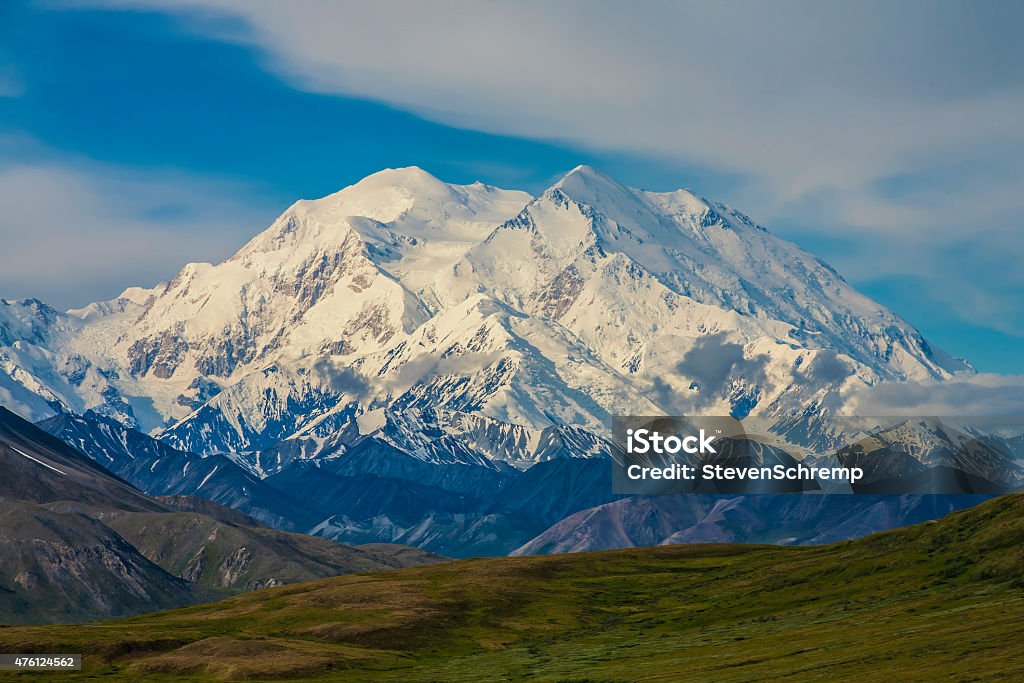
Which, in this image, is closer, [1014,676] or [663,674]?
[1014,676]

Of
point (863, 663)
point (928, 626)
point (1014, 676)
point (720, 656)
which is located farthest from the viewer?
point (720, 656)

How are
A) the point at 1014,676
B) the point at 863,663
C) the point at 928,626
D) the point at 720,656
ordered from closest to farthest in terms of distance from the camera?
the point at 1014,676 < the point at 863,663 < the point at 928,626 < the point at 720,656

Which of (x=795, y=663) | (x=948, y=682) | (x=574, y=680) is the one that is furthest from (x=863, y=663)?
(x=574, y=680)

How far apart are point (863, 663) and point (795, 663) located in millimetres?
11753

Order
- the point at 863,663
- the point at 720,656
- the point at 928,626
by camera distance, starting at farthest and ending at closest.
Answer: the point at 720,656 → the point at 928,626 → the point at 863,663

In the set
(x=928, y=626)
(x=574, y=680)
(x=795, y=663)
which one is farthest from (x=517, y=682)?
(x=928, y=626)

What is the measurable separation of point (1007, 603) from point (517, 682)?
65549 mm

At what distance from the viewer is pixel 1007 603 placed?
620 feet

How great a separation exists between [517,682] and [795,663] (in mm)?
41761

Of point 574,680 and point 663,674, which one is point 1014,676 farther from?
point 574,680

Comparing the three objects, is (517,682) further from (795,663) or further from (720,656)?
(795,663)

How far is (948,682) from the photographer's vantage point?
142 m

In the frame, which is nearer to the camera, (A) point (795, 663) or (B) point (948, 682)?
(B) point (948, 682)

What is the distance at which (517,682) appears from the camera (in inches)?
7840
